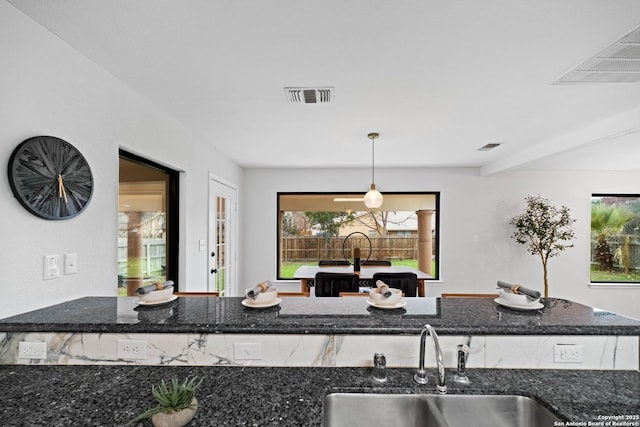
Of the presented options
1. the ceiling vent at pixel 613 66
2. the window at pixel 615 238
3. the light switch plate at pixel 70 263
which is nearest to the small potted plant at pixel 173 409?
the light switch plate at pixel 70 263

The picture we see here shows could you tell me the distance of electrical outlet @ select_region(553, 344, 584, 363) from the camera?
1.28 metres

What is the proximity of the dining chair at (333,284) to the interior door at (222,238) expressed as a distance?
1288 mm

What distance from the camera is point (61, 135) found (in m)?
1.69

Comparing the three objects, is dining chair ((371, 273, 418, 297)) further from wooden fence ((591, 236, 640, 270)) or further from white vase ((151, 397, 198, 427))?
wooden fence ((591, 236, 640, 270))

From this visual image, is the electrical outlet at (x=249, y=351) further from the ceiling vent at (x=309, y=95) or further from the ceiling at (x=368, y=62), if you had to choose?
the ceiling vent at (x=309, y=95)

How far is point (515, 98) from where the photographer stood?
2.40 m

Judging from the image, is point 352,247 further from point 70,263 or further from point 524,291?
point 70,263

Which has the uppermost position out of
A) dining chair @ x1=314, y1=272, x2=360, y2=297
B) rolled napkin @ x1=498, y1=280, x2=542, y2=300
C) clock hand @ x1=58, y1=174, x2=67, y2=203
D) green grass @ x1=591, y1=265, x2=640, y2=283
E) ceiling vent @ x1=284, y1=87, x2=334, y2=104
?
ceiling vent @ x1=284, y1=87, x2=334, y2=104

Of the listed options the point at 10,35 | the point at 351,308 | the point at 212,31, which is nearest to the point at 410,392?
the point at 351,308

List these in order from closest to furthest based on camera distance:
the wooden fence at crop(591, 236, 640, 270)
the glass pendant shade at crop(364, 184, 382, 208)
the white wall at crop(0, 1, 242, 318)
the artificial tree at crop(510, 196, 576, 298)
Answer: the white wall at crop(0, 1, 242, 318)
the glass pendant shade at crop(364, 184, 382, 208)
the artificial tree at crop(510, 196, 576, 298)
the wooden fence at crop(591, 236, 640, 270)

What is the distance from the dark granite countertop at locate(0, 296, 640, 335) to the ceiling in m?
1.34

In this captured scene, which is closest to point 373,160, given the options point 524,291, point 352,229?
point 352,229

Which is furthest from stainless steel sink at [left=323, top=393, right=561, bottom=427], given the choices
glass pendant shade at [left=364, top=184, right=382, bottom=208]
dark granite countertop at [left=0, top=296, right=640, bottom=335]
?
glass pendant shade at [left=364, top=184, right=382, bottom=208]

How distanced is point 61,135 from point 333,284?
2743 mm
